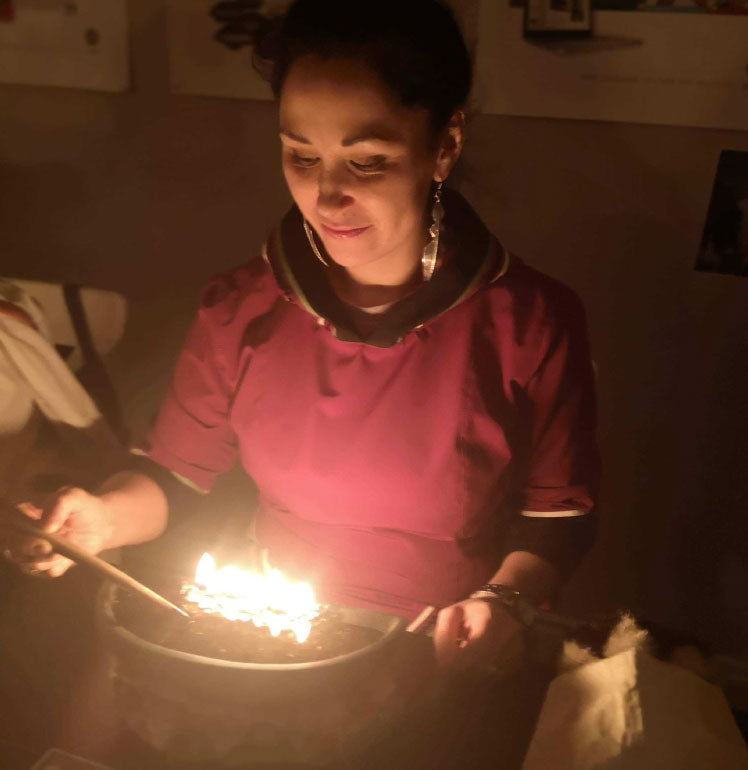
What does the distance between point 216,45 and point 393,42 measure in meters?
0.58

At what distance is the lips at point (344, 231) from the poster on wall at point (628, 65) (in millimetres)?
415

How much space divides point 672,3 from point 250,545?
0.96m

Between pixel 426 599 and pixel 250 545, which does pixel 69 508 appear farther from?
pixel 426 599

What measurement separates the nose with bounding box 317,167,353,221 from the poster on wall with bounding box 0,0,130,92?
0.68m

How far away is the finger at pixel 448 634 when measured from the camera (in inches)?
29.7

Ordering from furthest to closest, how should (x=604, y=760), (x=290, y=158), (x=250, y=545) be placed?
(x=250, y=545) → (x=290, y=158) → (x=604, y=760)

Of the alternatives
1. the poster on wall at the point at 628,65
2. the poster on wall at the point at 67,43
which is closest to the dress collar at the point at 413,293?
the poster on wall at the point at 628,65

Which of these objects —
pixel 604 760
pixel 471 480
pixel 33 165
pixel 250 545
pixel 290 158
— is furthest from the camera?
pixel 33 165

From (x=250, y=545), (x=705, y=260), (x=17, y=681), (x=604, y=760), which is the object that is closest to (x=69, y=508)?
(x=17, y=681)

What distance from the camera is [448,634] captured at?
0.77m

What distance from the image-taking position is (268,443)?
1017 mm

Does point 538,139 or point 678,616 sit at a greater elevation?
point 538,139

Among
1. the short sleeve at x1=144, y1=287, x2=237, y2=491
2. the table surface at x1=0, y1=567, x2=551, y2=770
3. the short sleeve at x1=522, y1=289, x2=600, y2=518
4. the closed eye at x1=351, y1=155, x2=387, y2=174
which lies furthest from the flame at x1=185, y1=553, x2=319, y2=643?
the closed eye at x1=351, y1=155, x2=387, y2=174

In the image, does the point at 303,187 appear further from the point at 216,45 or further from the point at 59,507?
the point at 216,45
